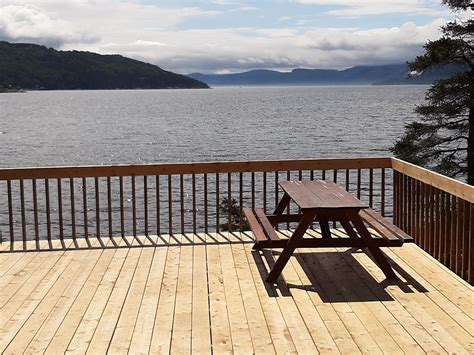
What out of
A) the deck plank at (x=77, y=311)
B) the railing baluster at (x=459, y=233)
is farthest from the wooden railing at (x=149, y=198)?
the railing baluster at (x=459, y=233)

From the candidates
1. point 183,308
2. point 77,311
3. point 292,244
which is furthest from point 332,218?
point 77,311

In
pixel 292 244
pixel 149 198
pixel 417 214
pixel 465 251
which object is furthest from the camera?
pixel 149 198

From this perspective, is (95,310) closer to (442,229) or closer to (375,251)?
(375,251)

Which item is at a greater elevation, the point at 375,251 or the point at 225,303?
the point at 375,251

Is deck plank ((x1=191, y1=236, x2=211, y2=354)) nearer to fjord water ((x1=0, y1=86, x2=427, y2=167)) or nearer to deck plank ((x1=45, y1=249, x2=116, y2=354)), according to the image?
deck plank ((x1=45, y1=249, x2=116, y2=354))

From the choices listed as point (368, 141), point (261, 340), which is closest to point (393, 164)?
point (261, 340)

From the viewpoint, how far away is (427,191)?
7457 millimetres

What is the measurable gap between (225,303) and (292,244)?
35.0 inches

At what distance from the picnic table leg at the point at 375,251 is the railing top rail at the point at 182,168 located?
2.04 meters

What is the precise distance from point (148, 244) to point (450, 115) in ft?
51.8

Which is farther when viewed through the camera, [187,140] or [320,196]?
[187,140]

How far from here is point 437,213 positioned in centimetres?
699

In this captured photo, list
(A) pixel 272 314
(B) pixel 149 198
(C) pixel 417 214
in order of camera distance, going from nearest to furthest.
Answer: (A) pixel 272 314 < (C) pixel 417 214 < (B) pixel 149 198

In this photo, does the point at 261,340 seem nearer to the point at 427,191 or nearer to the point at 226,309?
the point at 226,309
